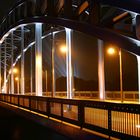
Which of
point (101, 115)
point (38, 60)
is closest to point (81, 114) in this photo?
point (101, 115)

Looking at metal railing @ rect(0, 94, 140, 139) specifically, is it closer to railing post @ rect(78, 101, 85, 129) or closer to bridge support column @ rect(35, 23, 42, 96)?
railing post @ rect(78, 101, 85, 129)

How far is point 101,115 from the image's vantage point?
10.8 metres

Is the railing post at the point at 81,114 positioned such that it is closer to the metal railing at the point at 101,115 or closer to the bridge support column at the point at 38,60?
the metal railing at the point at 101,115

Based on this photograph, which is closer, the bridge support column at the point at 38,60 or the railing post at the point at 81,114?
the railing post at the point at 81,114

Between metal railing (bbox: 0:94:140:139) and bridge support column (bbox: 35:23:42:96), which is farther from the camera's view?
bridge support column (bbox: 35:23:42:96)

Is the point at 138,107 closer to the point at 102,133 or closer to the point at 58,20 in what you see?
the point at 102,133

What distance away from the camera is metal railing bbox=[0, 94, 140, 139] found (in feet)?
29.7

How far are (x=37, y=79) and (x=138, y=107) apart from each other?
65.0 feet

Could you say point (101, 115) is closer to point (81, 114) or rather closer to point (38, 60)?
point (81, 114)

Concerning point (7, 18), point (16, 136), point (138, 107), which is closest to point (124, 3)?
point (138, 107)

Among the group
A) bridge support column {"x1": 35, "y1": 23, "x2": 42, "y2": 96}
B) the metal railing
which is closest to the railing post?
the metal railing

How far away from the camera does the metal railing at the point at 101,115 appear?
9.05 m

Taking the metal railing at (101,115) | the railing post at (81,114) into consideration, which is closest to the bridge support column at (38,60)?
the metal railing at (101,115)

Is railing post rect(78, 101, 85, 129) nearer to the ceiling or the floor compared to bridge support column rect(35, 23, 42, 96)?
nearer to the floor
